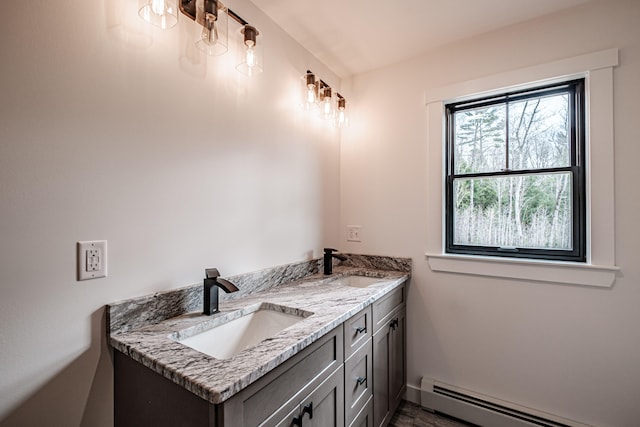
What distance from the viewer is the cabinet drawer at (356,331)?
50.8 inches

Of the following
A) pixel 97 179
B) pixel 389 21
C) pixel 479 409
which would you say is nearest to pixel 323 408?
pixel 97 179

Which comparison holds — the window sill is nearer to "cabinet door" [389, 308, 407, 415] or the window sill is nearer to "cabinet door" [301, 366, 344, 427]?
"cabinet door" [389, 308, 407, 415]

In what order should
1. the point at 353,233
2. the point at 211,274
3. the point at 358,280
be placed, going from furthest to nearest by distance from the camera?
the point at 353,233
the point at 358,280
the point at 211,274

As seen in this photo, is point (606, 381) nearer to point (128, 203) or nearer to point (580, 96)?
point (580, 96)

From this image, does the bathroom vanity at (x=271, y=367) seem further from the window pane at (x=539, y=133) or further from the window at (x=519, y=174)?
the window pane at (x=539, y=133)

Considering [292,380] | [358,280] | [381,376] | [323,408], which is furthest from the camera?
[358,280]

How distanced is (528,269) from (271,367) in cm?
162

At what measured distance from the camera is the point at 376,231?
2.24m

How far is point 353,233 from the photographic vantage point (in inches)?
92.6

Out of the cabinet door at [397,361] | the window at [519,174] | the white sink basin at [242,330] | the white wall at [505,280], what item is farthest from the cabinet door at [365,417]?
the window at [519,174]

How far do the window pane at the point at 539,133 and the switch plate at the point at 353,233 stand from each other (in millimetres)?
1124

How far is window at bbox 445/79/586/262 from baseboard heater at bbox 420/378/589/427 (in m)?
0.90

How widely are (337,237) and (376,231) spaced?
329 mm

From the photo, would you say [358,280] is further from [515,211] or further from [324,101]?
[324,101]
